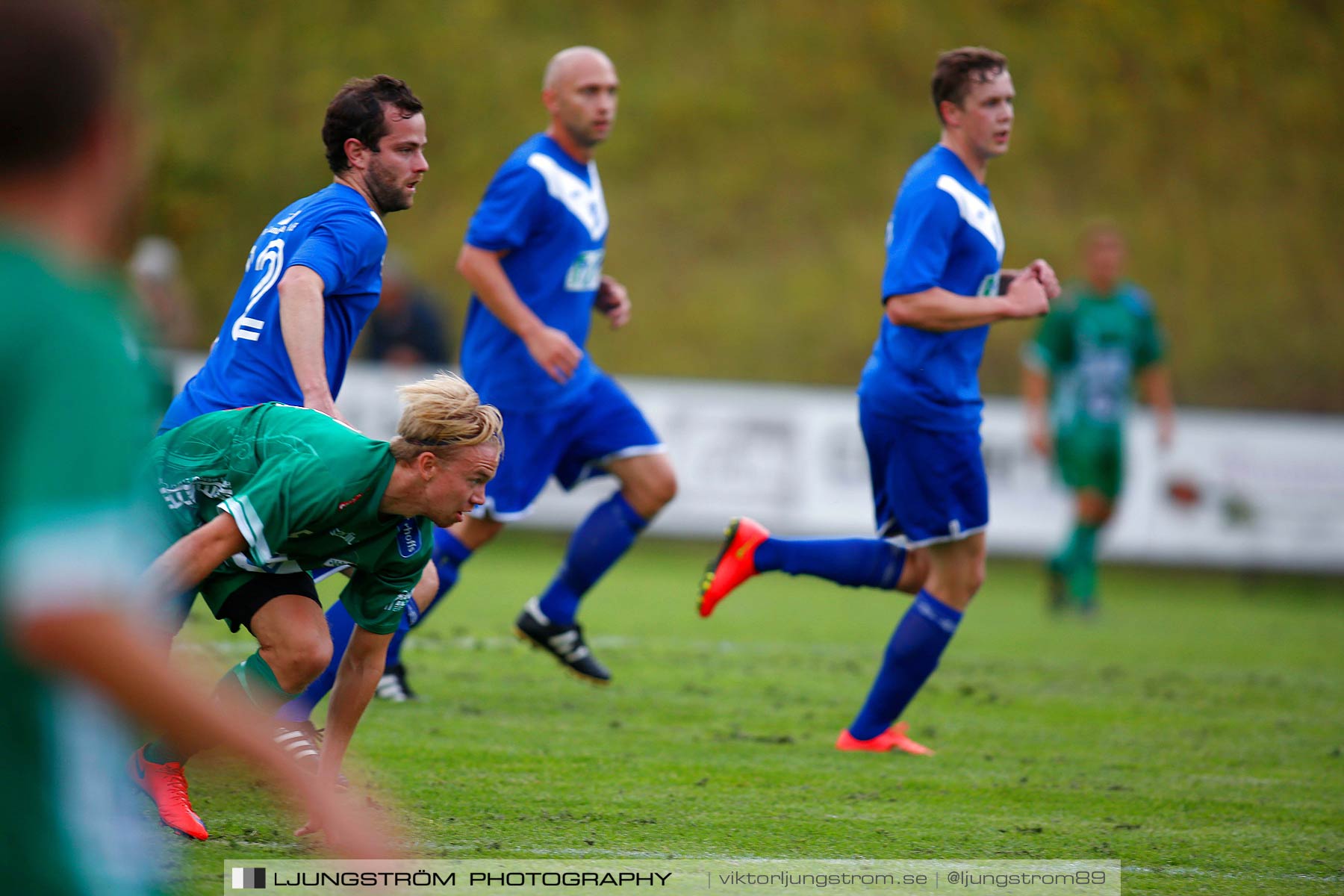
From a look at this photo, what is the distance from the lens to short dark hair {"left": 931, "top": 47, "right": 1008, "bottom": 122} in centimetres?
495

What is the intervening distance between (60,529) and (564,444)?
15.0 feet

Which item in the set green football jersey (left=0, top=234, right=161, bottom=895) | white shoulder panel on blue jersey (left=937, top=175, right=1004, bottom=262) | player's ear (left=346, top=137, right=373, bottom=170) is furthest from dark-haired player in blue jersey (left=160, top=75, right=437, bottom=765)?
green football jersey (left=0, top=234, right=161, bottom=895)

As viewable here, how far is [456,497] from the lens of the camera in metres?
3.25

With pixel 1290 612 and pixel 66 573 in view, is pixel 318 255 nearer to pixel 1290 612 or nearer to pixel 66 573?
pixel 66 573

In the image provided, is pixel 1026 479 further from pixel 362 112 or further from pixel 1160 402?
pixel 362 112

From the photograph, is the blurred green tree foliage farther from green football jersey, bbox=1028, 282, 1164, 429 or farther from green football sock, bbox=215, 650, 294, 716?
green football sock, bbox=215, 650, 294, 716

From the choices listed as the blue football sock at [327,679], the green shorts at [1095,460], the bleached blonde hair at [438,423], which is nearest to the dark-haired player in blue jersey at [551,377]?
the blue football sock at [327,679]

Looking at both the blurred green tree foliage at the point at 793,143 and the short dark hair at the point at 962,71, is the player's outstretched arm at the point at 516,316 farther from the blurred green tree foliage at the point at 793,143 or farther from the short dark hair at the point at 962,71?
the blurred green tree foliage at the point at 793,143

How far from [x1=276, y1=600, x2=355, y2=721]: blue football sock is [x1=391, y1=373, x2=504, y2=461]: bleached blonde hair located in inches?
37.1

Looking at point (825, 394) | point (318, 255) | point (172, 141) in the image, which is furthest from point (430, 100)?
point (318, 255)

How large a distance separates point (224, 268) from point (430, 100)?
13.2 ft

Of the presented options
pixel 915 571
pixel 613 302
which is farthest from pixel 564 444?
pixel 915 571

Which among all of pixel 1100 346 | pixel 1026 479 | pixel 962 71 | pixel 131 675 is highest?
pixel 962 71

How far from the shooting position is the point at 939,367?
4816 mm
